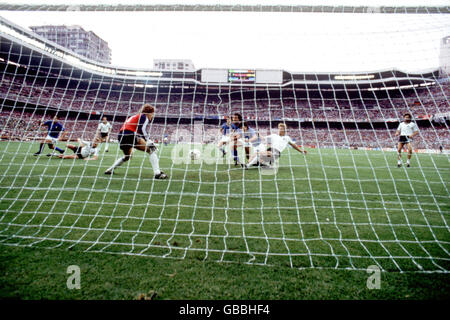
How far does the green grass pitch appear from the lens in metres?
1.52

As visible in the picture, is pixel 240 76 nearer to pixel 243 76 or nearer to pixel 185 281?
pixel 243 76

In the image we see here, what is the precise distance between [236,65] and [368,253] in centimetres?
369

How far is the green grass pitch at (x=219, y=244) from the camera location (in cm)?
152

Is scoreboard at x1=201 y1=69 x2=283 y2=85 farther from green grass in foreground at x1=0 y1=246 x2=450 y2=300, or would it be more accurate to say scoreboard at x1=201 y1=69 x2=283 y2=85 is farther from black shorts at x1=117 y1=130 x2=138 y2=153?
green grass in foreground at x1=0 y1=246 x2=450 y2=300

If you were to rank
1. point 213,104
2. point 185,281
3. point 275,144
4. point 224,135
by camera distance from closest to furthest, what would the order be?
point 185,281, point 275,144, point 224,135, point 213,104

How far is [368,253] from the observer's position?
6.66 ft

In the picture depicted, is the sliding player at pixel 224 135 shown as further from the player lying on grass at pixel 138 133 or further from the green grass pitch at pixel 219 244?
the green grass pitch at pixel 219 244

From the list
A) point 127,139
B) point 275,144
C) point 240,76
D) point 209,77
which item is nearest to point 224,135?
point 240,76

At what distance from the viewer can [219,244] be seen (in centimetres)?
213

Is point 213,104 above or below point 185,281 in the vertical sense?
above

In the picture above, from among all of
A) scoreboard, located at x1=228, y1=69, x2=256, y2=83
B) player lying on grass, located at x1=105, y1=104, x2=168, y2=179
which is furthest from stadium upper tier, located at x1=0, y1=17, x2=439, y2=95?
player lying on grass, located at x1=105, y1=104, x2=168, y2=179

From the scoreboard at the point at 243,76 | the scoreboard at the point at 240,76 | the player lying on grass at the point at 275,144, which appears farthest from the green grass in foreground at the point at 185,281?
the scoreboard at the point at 240,76

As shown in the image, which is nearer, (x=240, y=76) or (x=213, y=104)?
(x=240, y=76)
